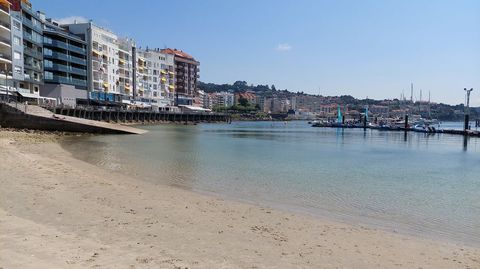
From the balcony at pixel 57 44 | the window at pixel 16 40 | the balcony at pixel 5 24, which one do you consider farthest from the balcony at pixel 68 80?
the balcony at pixel 5 24

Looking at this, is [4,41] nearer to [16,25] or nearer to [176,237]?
[16,25]

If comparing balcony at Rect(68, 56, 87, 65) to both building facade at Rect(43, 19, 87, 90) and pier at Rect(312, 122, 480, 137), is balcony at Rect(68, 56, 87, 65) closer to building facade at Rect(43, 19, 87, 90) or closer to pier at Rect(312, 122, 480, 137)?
building facade at Rect(43, 19, 87, 90)

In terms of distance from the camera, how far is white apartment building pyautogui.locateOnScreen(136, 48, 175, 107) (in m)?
137

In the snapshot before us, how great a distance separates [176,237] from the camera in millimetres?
9281

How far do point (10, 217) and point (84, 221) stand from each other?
1.67 meters

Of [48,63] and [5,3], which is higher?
[5,3]

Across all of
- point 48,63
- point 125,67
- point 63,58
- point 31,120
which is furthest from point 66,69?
point 31,120

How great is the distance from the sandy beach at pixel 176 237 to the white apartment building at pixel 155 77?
124m

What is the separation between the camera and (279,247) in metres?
9.13

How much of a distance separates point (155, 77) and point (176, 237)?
5652 inches

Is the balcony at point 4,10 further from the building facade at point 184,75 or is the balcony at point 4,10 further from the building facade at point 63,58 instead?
the building facade at point 184,75

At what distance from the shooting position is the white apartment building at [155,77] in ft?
449

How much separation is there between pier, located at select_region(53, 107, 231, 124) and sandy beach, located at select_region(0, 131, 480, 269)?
202ft

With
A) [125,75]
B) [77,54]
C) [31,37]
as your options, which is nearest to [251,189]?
[31,37]
